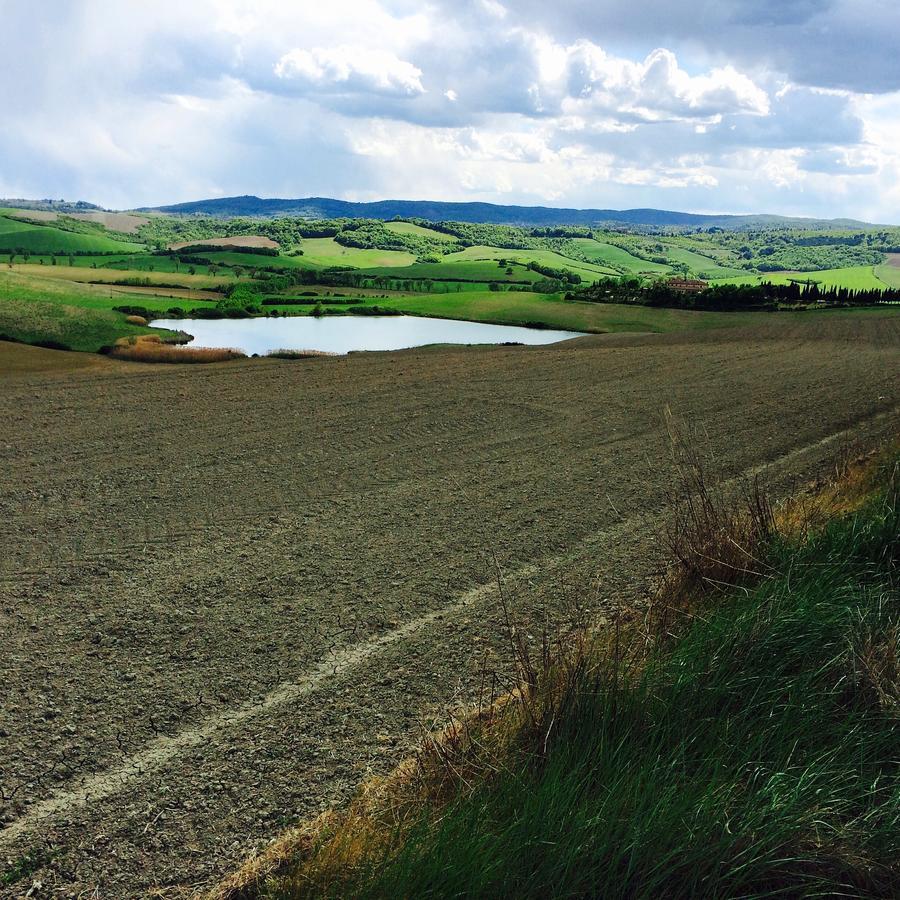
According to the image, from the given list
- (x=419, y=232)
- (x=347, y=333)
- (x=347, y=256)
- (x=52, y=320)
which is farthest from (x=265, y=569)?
(x=419, y=232)

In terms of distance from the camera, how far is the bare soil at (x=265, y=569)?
5.21 metres

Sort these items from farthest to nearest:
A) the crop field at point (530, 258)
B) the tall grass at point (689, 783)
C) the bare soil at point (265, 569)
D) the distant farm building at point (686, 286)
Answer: the crop field at point (530, 258)
the distant farm building at point (686, 286)
the bare soil at point (265, 569)
the tall grass at point (689, 783)

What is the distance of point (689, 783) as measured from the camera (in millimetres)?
3742

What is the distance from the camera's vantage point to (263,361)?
985 inches

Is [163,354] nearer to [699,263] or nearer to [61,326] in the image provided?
[61,326]

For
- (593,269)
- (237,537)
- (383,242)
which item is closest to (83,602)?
(237,537)

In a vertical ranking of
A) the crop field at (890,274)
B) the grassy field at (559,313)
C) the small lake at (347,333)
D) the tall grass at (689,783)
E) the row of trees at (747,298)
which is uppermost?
the crop field at (890,274)

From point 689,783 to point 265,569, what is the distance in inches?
236

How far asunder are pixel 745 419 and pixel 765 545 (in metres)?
11.8

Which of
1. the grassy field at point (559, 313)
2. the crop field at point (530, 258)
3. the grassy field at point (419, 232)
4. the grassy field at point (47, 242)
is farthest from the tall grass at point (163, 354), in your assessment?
the grassy field at point (419, 232)

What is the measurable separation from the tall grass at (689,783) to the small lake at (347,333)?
31918 mm

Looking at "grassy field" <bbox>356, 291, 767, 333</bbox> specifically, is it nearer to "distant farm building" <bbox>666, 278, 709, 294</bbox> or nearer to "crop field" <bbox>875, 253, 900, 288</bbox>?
"distant farm building" <bbox>666, 278, 709, 294</bbox>

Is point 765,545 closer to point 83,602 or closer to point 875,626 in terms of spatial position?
point 875,626

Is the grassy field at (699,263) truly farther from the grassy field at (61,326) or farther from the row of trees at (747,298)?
the grassy field at (61,326)
